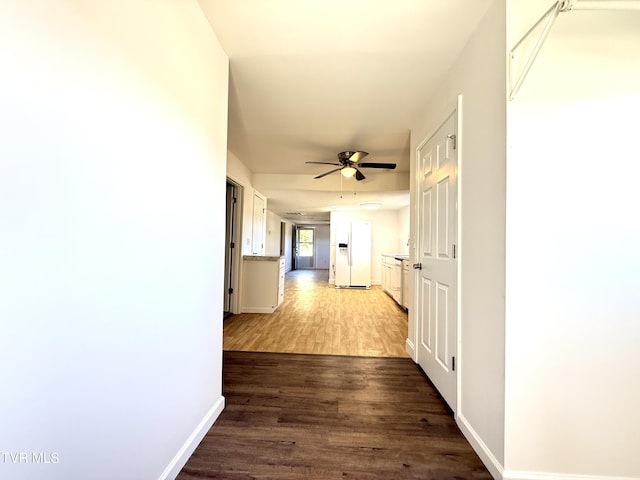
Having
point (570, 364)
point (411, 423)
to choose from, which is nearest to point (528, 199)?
point (570, 364)

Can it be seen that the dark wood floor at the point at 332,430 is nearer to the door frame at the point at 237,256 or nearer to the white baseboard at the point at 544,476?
the white baseboard at the point at 544,476

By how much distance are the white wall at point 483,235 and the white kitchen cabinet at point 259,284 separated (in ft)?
10.3

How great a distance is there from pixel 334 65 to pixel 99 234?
69.6 inches

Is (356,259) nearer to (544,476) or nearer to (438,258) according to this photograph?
(438,258)

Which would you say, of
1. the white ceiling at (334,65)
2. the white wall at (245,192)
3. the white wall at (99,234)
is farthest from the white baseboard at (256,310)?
the white wall at (99,234)

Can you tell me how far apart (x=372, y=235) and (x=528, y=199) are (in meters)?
6.33

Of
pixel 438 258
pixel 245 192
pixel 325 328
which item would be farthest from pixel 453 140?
pixel 245 192

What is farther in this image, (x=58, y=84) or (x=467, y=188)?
(x=467, y=188)

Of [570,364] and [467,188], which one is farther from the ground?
[467,188]

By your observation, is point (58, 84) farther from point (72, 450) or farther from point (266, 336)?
point (266, 336)

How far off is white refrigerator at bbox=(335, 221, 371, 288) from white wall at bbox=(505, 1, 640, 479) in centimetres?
571

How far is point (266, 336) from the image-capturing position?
3.20m

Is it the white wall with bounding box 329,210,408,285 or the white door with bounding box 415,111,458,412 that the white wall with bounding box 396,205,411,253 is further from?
the white door with bounding box 415,111,458,412

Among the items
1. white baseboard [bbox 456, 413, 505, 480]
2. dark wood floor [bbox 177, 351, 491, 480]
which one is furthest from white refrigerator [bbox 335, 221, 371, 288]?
white baseboard [bbox 456, 413, 505, 480]
